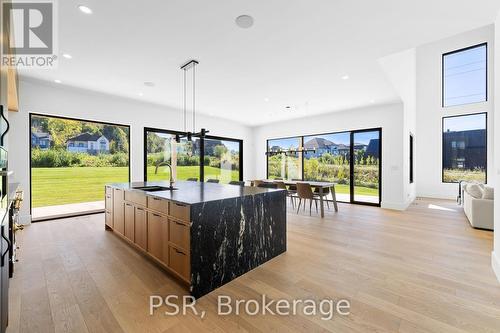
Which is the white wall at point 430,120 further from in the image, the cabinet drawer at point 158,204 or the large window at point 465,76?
the cabinet drawer at point 158,204

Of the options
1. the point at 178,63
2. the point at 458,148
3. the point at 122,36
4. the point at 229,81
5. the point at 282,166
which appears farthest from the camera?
the point at 282,166

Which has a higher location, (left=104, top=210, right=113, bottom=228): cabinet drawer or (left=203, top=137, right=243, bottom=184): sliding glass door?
(left=203, top=137, right=243, bottom=184): sliding glass door

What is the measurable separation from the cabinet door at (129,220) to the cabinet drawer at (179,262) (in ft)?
3.64

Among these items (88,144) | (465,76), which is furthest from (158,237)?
(465,76)

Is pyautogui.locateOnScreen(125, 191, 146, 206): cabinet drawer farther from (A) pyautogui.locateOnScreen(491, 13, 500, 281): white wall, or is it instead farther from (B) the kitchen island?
(A) pyautogui.locateOnScreen(491, 13, 500, 281): white wall

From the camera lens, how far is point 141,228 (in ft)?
9.37

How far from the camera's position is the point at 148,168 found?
6.04 metres

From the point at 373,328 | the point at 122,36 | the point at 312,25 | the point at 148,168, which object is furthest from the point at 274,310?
the point at 148,168

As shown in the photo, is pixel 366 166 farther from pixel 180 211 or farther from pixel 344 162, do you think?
pixel 180 211

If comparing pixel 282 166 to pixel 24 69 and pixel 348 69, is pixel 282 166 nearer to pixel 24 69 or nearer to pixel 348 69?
pixel 348 69

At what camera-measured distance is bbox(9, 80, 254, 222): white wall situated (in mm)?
4242

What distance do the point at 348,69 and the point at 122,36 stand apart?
3398mm

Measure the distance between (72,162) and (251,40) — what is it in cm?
473

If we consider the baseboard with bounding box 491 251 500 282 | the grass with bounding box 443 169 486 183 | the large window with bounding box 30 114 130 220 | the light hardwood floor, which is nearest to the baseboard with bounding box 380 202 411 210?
the light hardwood floor
